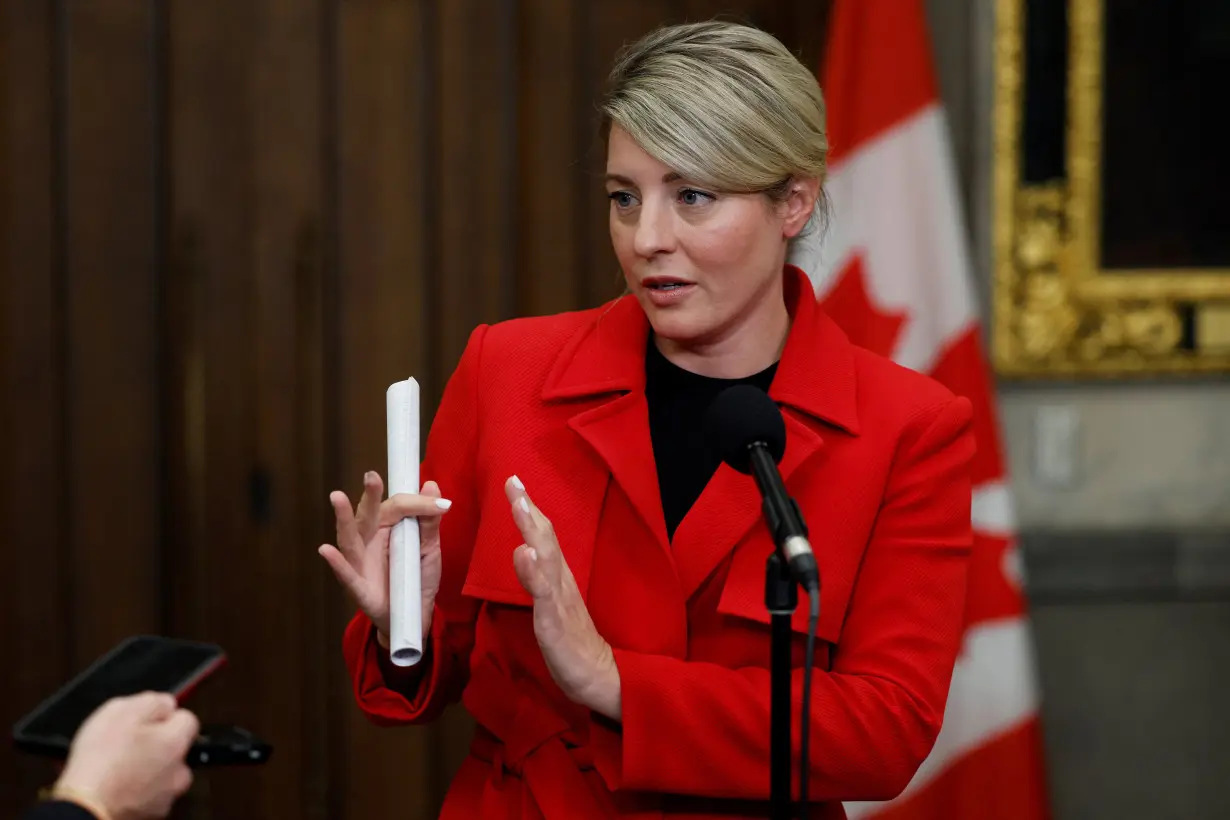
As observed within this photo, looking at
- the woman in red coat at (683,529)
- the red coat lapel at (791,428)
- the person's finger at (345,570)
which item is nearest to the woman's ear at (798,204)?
the woman in red coat at (683,529)

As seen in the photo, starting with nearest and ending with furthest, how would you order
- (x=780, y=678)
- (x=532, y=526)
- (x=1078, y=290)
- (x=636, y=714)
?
(x=780, y=678) → (x=532, y=526) → (x=636, y=714) → (x=1078, y=290)

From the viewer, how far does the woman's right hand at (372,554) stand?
56.1 inches

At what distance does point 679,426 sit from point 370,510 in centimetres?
40

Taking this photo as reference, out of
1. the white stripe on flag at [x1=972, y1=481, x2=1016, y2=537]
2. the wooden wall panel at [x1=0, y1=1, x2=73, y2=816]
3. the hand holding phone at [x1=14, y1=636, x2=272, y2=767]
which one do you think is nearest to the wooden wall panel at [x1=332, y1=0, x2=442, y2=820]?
the wooden wall panel at [x1=0, y1=1, x2=73, y2=816]

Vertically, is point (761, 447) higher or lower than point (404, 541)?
higher

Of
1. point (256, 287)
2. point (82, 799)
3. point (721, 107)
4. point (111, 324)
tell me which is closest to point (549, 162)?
point (256, 287)

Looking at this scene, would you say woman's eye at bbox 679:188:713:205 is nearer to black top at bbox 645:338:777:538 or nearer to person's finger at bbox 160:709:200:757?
black top at bbox 645:338:777:538

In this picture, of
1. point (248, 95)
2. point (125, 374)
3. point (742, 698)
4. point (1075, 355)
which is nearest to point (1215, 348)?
point (1075, 355)

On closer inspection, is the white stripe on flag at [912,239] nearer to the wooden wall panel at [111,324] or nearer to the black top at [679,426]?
the black top at [679,426]

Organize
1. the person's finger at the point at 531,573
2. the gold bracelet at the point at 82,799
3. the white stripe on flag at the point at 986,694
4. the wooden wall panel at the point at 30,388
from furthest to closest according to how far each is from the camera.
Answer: the wooden wall panel at the point at 30,388 → the white stripe on flag at the point at 986,694 → the person's finger at the point at 531,573 → the gold bracelet at the point at 82,799

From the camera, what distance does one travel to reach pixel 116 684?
1.18 meters

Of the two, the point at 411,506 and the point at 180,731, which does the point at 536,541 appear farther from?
the point at 180,731

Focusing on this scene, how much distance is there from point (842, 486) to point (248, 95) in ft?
5.88

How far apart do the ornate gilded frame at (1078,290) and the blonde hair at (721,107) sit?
1.42 metres
